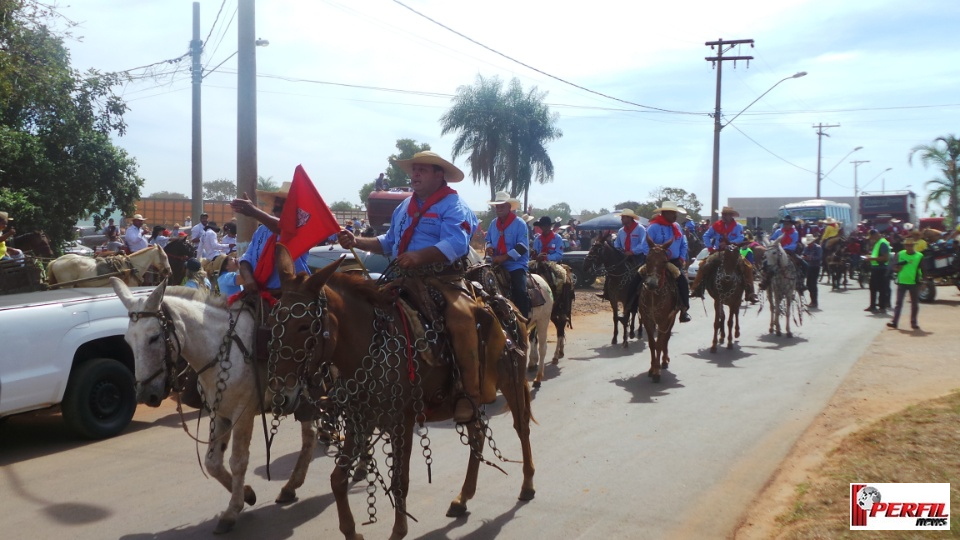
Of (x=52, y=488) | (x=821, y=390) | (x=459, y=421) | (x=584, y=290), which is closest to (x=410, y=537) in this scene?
(x=459, y=421)

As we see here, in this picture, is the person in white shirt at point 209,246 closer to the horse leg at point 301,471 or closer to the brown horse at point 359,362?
the horse leg at point 301,471

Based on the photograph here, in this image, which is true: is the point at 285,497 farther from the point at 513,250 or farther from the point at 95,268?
the point at 95,268

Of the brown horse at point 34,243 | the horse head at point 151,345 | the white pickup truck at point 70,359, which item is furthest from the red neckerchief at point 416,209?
Answer: the brown horse at point 34,243

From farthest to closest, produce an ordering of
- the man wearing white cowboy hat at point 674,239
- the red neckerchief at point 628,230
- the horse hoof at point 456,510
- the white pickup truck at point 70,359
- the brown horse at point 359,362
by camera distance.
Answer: the red neckerchief at point 628,230 → the man wearing white cowboy hat at point 674,239 → the white pickup truck at point 70,359 → the horse hoof at point 456,510 → the brown horse at point 359,362

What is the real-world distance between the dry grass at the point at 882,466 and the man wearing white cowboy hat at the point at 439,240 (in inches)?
97.3

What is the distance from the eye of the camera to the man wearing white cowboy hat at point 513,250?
10.1 meters

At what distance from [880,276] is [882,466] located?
15.5m

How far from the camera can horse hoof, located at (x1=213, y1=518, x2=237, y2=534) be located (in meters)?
5.44

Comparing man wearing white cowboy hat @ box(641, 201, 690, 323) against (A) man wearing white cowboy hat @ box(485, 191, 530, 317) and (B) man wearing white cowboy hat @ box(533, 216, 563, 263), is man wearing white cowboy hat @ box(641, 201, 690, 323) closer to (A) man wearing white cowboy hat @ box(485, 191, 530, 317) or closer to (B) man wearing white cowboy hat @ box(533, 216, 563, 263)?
(B) man wearing white cowboy hat @ box(533, 216, 563, 263)

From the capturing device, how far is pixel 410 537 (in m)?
5.44

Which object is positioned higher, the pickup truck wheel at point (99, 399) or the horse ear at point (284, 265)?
the horse ear at point (284, 265)

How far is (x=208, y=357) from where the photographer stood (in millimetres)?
5219

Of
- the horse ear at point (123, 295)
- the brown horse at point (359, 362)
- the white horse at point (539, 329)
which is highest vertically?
the horse ear at point (123, 295)

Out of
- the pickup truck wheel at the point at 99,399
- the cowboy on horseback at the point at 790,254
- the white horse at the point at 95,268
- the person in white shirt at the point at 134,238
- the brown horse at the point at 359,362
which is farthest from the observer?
the cowboy on horseback at the point at 790,254
